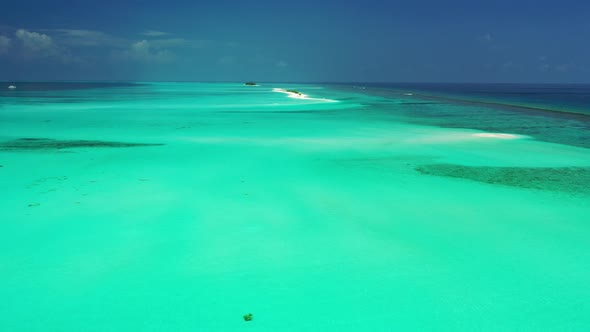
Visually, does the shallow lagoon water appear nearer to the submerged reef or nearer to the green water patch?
the green water patch

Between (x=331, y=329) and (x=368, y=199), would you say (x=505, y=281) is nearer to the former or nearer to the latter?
(x=331, y=329)

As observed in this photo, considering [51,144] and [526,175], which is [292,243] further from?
[51,144]

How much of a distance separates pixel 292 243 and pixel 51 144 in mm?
9355

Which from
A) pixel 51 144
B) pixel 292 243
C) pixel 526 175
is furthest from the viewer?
pixel 51 144

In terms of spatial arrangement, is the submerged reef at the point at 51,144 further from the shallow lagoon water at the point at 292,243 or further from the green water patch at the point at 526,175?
the green water patch at the point at 526,175

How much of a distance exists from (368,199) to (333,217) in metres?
1.10

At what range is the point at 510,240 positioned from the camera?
5.29 m

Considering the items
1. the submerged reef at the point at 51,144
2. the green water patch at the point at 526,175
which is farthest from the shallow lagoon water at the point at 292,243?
the submerged reef at the point at 51,144

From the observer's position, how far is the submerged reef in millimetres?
11466

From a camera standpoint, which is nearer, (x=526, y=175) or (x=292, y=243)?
(x=292, y=243)

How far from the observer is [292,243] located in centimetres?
517

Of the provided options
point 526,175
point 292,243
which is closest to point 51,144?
point 292,243

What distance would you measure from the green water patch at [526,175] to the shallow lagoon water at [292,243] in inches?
2.2

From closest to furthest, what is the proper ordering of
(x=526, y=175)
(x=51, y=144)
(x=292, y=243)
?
(x=292, y=243), (x=526, y=175), (x=51, y=144)
